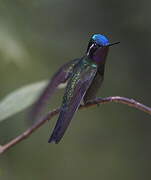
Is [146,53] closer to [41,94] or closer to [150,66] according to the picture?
[150,66]

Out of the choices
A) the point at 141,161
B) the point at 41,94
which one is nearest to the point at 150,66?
the point at 141,161

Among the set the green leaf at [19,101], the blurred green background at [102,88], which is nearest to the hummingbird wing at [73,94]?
the green leaf at [19,101]

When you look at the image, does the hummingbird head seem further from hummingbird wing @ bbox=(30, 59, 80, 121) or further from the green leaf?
the green leaf

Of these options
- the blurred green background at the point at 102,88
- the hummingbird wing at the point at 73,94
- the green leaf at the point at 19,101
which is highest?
the green leaf at the point at 19,101

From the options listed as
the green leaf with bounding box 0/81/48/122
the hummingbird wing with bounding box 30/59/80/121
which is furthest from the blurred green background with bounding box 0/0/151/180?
the green leaf with bounding box 0/81/48/122

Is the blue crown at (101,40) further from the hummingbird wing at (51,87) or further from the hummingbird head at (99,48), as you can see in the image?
the hummingbird wing at (51,87)

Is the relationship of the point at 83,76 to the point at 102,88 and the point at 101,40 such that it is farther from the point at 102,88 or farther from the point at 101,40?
the point at 102,88
